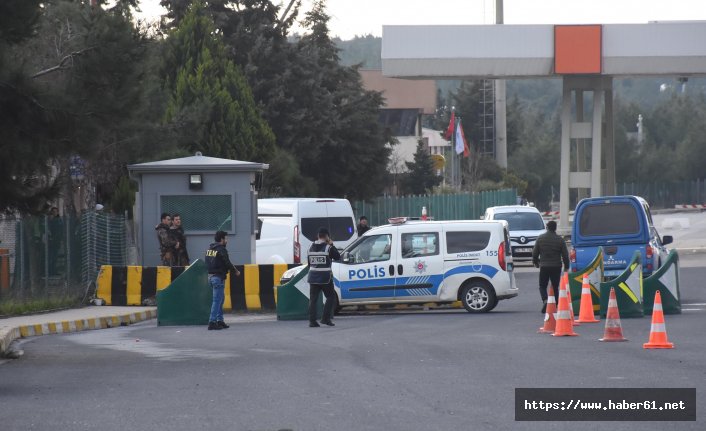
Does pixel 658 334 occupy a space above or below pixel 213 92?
below

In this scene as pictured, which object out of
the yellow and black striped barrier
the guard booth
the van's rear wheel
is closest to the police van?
the van's rear wheel

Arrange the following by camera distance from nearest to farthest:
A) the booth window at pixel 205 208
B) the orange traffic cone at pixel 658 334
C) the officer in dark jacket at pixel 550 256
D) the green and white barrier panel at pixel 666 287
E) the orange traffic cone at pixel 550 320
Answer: the orange traffic cone at pixel 658 334, the orange traffic cone at pixel 550 320, the green and white barrier panel at pixel 666 287, the officer in dark jacket at pixel 550 256, the booth window at pixel 205 208

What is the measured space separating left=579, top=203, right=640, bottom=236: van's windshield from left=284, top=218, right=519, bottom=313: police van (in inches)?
119

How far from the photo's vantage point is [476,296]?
23156 mm

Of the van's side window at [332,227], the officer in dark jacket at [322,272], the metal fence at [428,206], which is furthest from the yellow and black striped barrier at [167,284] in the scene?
the metal fence at [428,206]

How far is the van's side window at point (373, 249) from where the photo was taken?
23.3 meters

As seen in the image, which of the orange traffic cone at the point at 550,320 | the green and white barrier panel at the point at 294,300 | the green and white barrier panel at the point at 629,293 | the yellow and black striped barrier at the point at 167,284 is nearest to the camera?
the orange traffic cone at the point at 550,320

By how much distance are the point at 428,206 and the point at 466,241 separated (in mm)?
38668

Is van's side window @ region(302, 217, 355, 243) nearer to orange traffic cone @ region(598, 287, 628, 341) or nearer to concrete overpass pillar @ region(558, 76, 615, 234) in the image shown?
orange traffic cone @ region(598, 287, 628, 341)

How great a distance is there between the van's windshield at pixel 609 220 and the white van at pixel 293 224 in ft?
18.1

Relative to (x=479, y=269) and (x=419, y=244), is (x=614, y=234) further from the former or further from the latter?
(x=419, y=244)

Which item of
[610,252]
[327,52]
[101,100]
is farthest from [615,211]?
[327,52]

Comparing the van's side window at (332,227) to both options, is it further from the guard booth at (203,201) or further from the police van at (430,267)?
the police van at (430,267)

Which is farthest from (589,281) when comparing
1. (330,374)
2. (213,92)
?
(213,92)
